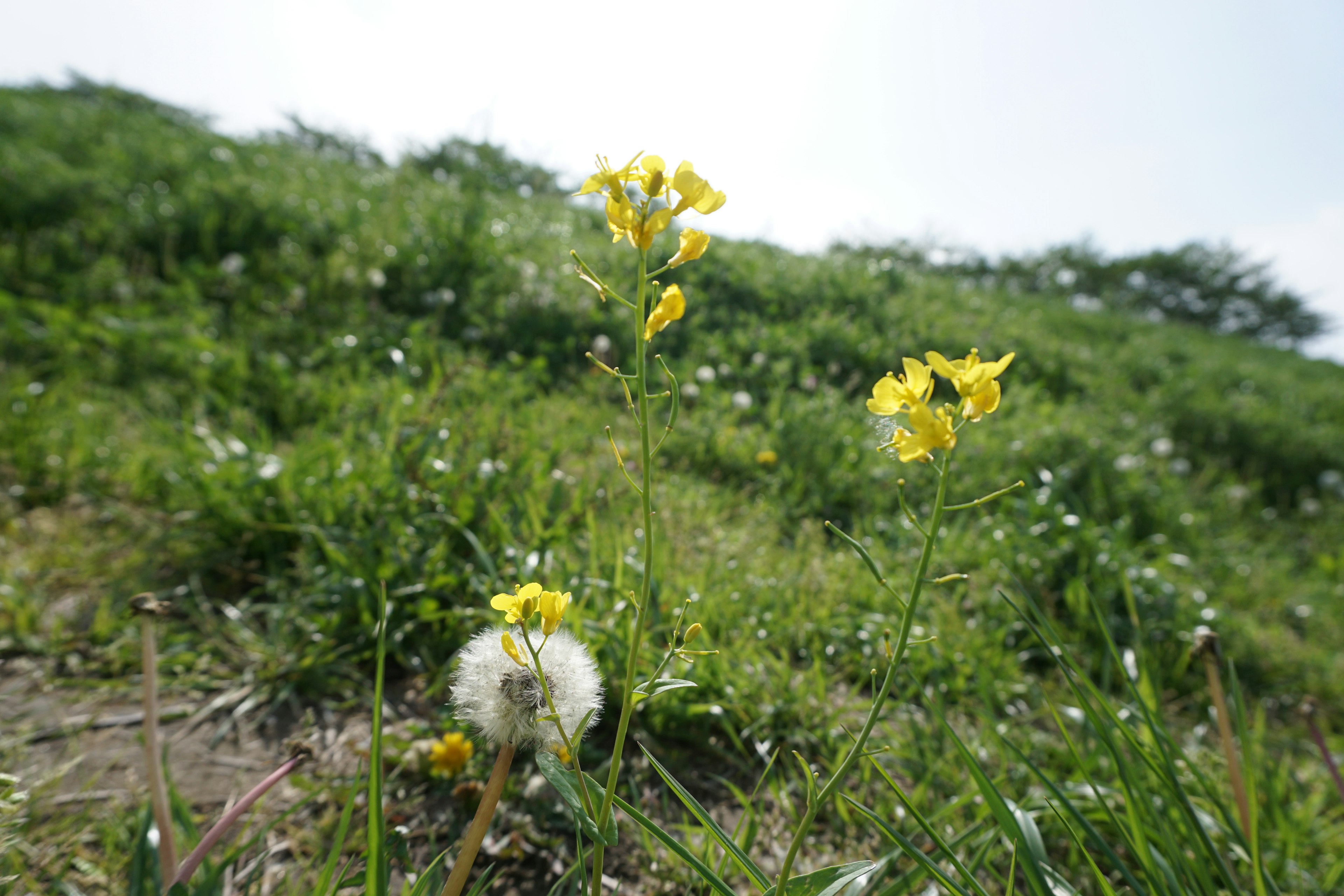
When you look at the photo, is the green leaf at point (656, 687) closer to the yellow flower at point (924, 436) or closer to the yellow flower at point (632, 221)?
the yellow flower at point (924, 436)

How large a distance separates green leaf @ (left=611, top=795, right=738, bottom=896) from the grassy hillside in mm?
796

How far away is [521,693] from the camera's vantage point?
2.78 feet

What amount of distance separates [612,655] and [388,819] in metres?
0.55

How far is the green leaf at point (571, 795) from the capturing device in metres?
0.70

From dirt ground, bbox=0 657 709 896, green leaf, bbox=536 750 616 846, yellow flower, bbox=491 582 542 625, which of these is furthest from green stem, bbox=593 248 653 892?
dirt ground, bbox=0 657 709 896

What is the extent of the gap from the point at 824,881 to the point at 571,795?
296 mm

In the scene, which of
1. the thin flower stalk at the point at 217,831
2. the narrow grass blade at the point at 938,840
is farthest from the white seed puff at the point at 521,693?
the narrow grass blade at the point at 938,840

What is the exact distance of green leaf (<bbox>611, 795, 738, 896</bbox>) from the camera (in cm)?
73

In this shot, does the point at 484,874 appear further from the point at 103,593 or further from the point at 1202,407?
the point at 1202,407

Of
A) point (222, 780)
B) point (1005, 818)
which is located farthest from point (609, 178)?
point (222, 780)

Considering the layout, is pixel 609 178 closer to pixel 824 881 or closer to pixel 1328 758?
pixel 824 881

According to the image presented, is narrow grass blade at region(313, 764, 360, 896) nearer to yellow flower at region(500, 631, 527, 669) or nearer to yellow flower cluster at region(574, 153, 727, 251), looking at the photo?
yellow flower at region(500, 631, 527, 669)

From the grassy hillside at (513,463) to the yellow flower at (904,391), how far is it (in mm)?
992

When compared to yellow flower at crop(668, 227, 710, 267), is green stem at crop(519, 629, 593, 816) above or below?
below
